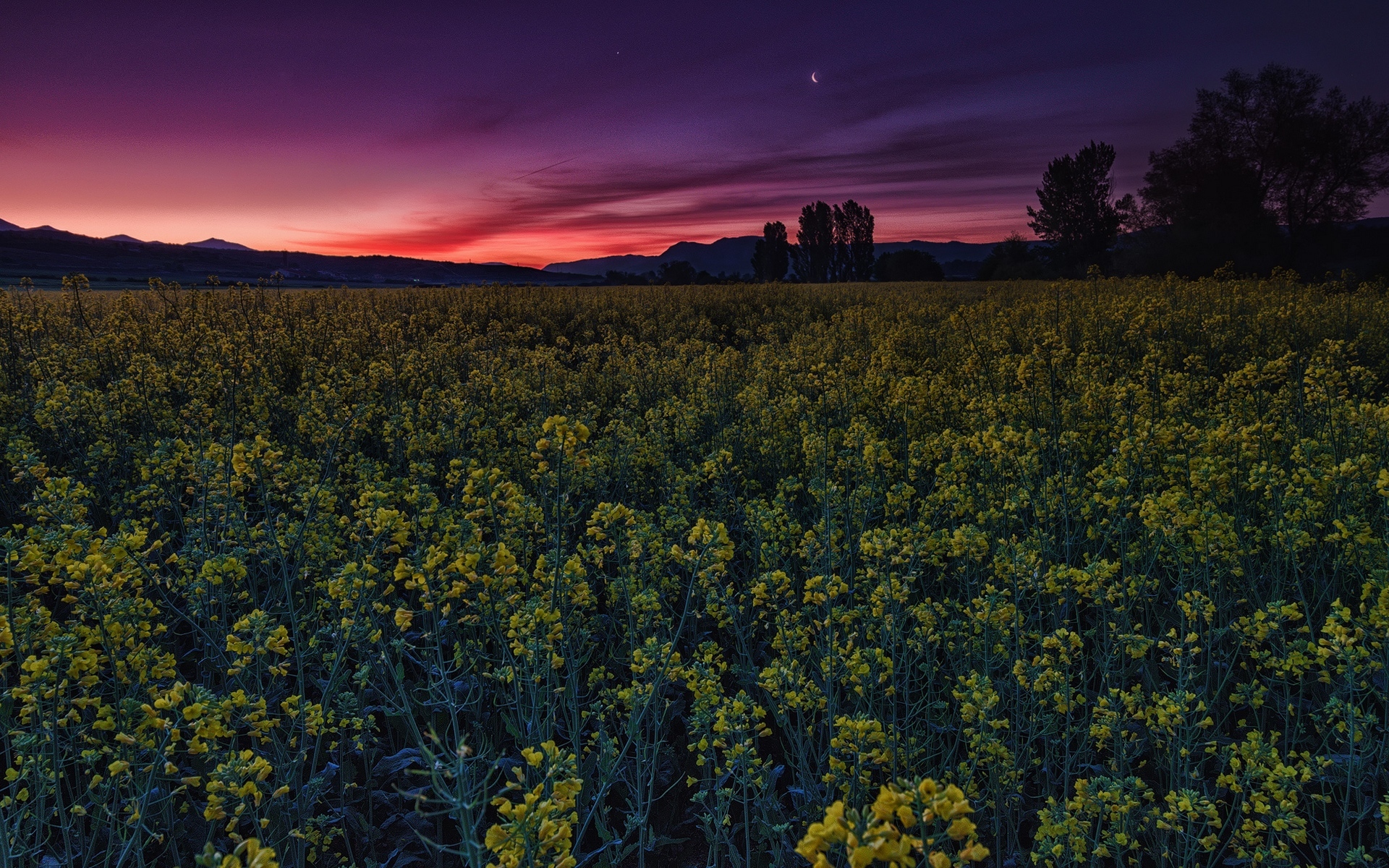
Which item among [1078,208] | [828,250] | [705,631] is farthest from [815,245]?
[705,631]

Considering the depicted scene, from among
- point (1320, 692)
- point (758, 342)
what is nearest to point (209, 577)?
point (1320, 692)

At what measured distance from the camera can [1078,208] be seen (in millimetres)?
62875

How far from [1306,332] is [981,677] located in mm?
11334

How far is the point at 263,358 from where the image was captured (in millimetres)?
9789

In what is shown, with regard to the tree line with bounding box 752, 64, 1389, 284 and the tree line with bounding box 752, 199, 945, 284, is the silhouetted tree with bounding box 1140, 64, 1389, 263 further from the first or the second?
the tree line with bounding box 752, 199, 945, 284

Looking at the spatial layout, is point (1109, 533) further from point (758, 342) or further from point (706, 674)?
point (758, 342)

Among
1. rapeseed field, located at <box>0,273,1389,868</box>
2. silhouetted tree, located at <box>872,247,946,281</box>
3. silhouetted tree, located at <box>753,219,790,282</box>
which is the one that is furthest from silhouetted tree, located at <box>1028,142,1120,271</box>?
rapeseed field, located at <box>0,273,1389,868</box>

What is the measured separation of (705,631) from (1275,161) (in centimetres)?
4666

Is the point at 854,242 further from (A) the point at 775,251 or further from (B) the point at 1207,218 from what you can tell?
(B) the point at 1207,218

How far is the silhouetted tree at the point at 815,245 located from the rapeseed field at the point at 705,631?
79.1 metres

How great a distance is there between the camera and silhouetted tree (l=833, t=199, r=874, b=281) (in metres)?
82.2

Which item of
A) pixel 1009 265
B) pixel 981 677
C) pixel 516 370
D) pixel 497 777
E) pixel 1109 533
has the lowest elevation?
pixel 497 777

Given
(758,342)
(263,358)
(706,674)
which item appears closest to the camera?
(706,674)

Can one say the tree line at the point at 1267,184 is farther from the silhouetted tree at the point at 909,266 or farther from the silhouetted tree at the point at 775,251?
the silhouetted tree at the point at 775,251
